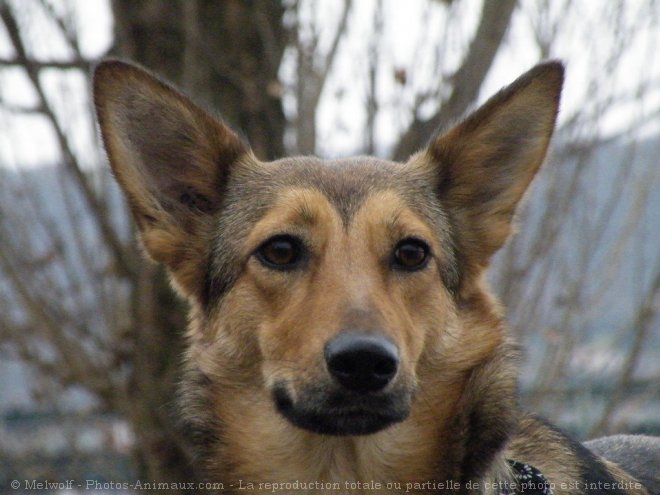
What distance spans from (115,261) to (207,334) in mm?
2452

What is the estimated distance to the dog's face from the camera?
360 centimetres

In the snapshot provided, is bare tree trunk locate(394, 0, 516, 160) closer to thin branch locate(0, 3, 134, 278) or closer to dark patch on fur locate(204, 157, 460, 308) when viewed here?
dark patch on fur locate(204, 157, 460, 308)

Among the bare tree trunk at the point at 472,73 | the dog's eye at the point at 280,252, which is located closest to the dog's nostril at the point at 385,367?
the dog's eye at the point at 280,252

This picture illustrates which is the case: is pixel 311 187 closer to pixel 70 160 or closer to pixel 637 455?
pixel 637 455

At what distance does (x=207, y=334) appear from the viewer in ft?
14.3

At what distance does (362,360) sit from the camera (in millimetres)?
3408

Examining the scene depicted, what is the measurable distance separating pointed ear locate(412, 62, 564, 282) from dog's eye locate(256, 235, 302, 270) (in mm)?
823

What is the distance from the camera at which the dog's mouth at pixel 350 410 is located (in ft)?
11.5

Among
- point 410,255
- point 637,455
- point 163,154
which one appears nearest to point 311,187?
point 410,255

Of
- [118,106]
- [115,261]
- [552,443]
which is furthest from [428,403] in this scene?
[115,261]

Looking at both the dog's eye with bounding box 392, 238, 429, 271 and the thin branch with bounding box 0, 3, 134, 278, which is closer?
the dog's eye with bounding box 392, 238, 429, 271

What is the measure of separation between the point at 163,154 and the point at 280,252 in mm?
824

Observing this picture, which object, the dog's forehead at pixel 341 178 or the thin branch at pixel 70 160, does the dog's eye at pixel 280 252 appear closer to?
the dog's forehead at pixel 341 178

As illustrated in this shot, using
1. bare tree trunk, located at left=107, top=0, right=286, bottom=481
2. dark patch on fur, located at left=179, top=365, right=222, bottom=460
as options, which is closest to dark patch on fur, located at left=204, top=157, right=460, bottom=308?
dark patch on fur, located at left=179, top=365, right=222, bottom=460
